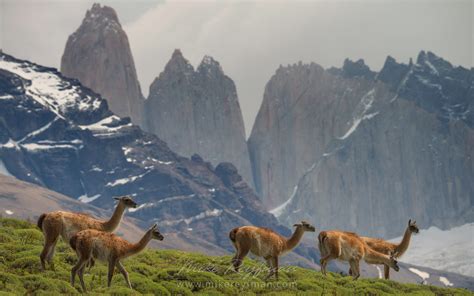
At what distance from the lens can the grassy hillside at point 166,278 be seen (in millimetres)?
38812

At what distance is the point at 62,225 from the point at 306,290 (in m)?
14.6

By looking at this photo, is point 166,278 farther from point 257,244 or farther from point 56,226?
point 56,226

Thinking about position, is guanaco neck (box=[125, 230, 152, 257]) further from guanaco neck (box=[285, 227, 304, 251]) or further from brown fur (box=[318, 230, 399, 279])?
brown fur (box=[318, 230, 399, 279])

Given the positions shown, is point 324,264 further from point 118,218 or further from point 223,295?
point 118,218

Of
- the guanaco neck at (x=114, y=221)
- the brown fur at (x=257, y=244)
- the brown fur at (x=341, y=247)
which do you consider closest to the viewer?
the guanaco neck at (x=114, y=221)

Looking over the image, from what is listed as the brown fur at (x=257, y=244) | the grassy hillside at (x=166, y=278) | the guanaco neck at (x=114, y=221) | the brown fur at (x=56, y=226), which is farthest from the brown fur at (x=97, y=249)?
the brown fur at (x=257, y=244)

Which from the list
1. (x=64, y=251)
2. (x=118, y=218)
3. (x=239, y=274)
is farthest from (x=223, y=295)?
(x=64, y=251)

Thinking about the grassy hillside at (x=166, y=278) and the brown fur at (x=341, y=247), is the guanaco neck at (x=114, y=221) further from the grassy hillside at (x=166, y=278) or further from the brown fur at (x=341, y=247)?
the brown fur at (x=341, y=247)

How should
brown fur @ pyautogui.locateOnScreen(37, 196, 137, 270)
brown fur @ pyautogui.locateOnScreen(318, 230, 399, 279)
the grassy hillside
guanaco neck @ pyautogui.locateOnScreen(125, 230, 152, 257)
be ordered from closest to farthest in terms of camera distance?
the grassy hillside → guanaco neck @ pyautogui.locateOnScreen(125, 230, 152, 257) → brown fur @ pyautogui.locateOnScreen(37, 196, 137, 270) → brown fur @ pyautogui.locateOnScreen(318, 230, 399, 279)

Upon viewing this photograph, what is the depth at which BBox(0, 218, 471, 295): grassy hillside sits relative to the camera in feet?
127

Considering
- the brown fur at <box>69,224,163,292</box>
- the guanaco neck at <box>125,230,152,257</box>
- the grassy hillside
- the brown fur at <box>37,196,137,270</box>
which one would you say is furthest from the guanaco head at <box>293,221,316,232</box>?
the brown fur at <box>69,224,163,292</box>

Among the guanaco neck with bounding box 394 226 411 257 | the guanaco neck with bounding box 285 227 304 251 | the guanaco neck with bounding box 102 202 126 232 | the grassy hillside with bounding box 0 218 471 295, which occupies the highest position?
the guanaco neck with bounding box 394 226 411 257

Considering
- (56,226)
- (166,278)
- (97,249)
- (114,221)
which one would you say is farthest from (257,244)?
(56,226)

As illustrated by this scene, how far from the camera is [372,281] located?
5228cm
